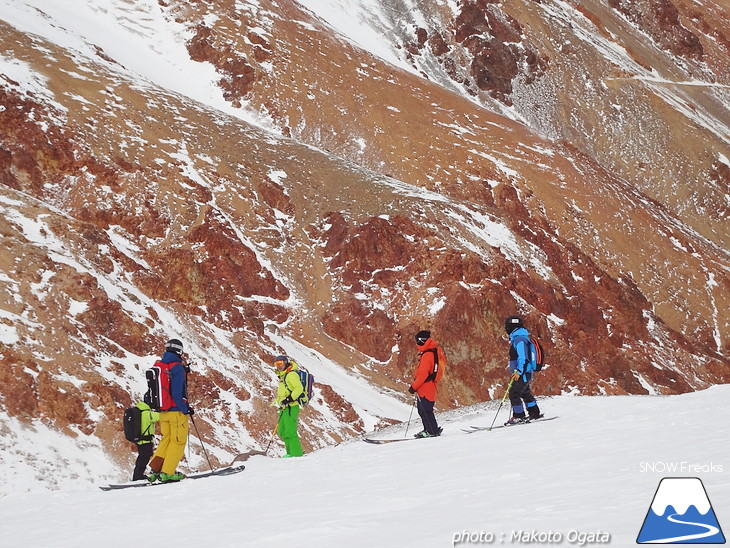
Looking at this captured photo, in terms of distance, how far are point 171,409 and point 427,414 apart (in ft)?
15.3

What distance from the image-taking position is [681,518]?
6.01 meters

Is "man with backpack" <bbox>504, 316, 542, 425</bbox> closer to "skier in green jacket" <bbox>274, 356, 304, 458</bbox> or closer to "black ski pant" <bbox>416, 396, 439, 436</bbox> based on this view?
"black ski pant" <bbox>416, 396, 439, 436</bbox>

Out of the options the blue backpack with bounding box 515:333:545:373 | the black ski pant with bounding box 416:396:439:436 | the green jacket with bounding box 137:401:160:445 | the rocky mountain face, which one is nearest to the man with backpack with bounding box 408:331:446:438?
the black ski pant with bounding box 416:396:439:436

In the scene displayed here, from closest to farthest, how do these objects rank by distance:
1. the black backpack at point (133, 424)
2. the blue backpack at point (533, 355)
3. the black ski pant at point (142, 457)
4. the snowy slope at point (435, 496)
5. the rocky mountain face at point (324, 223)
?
the snowy slope at point (435, 496)
the black backpack at point (133, 424)
the black ski pant at point (142, 457)
the blue backpack at point (533, 355)
the rocky mountain face at point (324, 223)

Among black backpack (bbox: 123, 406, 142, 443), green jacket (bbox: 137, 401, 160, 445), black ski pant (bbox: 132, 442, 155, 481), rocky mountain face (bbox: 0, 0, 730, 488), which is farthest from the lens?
rocky mountain face (bbox: 0, 0, 730, 488)

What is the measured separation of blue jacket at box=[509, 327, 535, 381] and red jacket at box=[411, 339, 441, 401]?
136cm

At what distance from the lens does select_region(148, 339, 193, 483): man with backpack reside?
41.5 ft

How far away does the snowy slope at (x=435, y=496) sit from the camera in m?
7.05

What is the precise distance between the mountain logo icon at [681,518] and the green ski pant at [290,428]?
935 centimetres

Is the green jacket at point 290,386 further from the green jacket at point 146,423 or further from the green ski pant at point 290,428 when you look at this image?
the green jacket at point 146,423

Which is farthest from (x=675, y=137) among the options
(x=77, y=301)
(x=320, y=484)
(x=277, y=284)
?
(x=320, y=484)

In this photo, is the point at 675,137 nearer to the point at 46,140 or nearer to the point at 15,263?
the point at 46,140

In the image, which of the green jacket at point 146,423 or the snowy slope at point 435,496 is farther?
the green jacket at point 146,423

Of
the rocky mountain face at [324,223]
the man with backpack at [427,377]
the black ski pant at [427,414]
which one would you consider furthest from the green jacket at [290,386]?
the rocky mountain face at [324,223]
